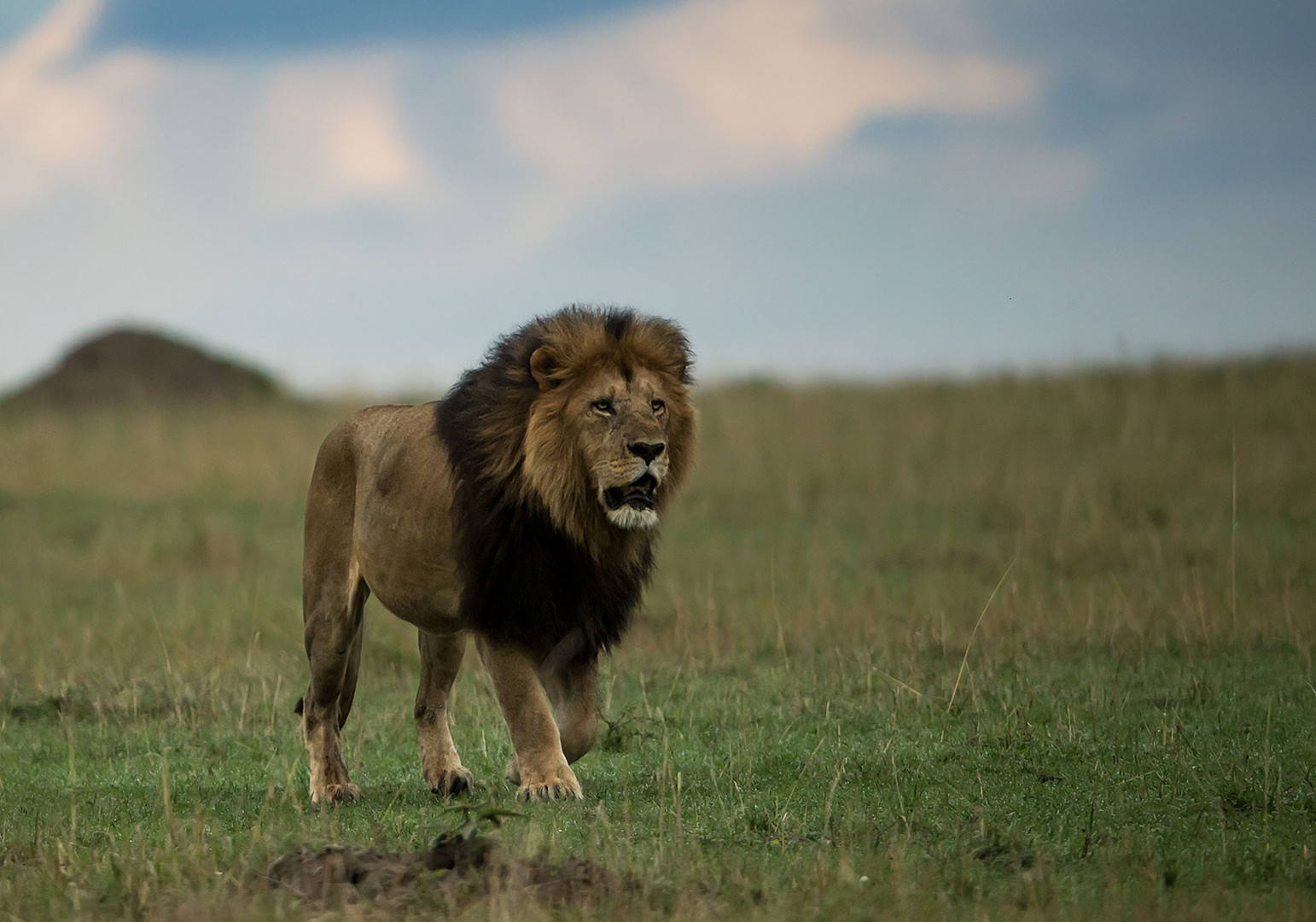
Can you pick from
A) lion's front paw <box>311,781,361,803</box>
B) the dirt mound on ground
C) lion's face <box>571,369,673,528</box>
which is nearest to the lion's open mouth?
lion's face <box>571,369,673,528</box>

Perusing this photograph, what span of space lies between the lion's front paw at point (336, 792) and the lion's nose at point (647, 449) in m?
1.97

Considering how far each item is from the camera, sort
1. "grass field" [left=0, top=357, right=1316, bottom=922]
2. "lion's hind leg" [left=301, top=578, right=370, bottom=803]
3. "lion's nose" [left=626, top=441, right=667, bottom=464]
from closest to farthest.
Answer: "grass field" [left=0, top=357, right=1316, bottom=922] → "lion's nose" [left=626, top=441, right=667, bottom=464] → "lion's hind leg" [left=301, top=578, right=370, bottom=803]

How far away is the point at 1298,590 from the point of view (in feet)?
35.9

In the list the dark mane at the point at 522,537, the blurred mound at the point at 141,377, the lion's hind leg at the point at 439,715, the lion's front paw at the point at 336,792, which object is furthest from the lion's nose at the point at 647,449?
the blurred mound at the point at 141,377

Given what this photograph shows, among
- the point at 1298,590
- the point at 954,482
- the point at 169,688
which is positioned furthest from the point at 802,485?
the point at 169,688

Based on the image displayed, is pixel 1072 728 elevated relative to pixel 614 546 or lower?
lower

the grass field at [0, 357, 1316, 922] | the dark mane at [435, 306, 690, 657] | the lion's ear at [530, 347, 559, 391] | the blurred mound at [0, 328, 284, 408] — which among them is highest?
the blurred mound at [0, 328, 284, 408]

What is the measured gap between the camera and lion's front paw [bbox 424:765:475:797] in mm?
6199

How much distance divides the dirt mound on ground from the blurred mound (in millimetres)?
23792

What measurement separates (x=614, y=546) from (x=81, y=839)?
7.17ft

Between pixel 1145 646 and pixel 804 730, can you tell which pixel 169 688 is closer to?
pixel 804 730

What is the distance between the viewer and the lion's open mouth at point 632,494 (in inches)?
220

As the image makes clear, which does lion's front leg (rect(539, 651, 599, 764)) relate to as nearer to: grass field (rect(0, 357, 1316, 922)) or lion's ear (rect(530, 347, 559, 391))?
grass field (rect(0, 357, 1316, 922))

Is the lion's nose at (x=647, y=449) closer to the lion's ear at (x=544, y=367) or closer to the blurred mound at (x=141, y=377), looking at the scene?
the lion's ear at (x=544, y=367)
